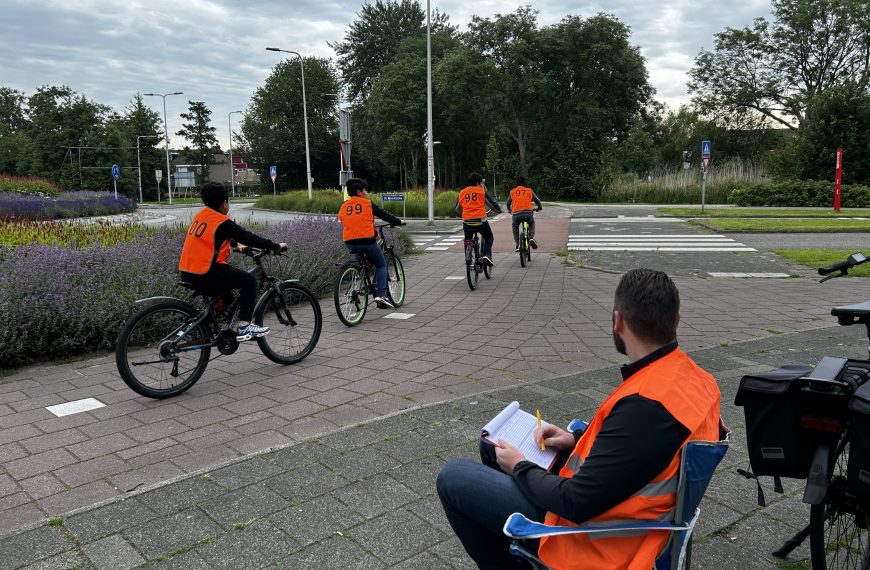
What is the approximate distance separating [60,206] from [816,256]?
29866 mm

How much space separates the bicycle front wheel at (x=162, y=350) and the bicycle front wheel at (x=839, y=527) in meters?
4.39

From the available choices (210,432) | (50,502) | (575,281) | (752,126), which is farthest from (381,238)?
(752,126)

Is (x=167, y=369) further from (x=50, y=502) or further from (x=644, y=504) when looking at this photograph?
(x=644, y=504)

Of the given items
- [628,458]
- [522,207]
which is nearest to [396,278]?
[522,207]

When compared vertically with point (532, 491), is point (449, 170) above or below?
above

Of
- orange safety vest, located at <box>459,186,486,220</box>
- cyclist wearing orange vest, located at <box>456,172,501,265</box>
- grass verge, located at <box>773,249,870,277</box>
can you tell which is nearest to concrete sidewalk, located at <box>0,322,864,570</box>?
cyclist wearing orange vest, located at <box>456,172,501,265</box>

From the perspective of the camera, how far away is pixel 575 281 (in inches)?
428

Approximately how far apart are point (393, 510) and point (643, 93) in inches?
2085

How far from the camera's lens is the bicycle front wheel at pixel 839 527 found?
210cm

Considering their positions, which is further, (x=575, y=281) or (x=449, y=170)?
(x=449, y=170)

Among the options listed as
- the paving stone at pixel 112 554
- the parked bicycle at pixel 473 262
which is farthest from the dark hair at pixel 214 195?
the parked bicycle at pixel 473 262

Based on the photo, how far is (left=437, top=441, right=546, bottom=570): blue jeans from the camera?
2.01m

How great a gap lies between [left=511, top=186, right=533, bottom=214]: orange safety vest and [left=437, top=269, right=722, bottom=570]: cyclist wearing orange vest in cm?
1102

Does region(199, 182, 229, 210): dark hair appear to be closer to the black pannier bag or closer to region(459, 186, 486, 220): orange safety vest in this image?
the black pannier bag
